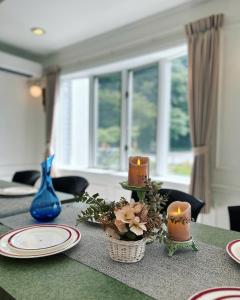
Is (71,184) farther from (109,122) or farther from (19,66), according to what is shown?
(19,66)

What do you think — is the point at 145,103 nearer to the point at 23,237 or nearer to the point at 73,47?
the point at 73,47

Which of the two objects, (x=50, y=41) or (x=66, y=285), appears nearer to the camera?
(x=66, y=285)

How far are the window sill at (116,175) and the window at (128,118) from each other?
0.36ft

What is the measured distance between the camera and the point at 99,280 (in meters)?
0.77

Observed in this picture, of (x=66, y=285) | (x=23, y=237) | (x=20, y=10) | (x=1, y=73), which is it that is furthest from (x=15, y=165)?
(x=66, y=285)

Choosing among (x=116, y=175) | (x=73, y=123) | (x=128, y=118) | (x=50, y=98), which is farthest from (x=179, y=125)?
(x=50, y=98)

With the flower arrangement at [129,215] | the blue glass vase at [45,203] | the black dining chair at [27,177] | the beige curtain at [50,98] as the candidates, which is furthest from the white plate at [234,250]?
the beige curtain at [50,98]

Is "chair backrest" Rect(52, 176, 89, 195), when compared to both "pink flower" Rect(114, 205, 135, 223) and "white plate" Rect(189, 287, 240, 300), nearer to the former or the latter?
"pink flower" Rect(114, 205, 135, 223)

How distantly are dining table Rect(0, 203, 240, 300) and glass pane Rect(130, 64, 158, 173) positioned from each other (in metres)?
2.23

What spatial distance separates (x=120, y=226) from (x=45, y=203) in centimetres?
57

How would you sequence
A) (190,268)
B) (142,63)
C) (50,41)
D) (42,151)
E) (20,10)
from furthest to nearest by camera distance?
(42,151) → (50,41) → (142,63) → (20,10) → (190,268)

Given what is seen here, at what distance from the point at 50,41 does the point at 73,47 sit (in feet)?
1.02

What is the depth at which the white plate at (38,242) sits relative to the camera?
891 mm

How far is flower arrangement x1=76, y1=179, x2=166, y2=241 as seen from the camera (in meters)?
0.83
